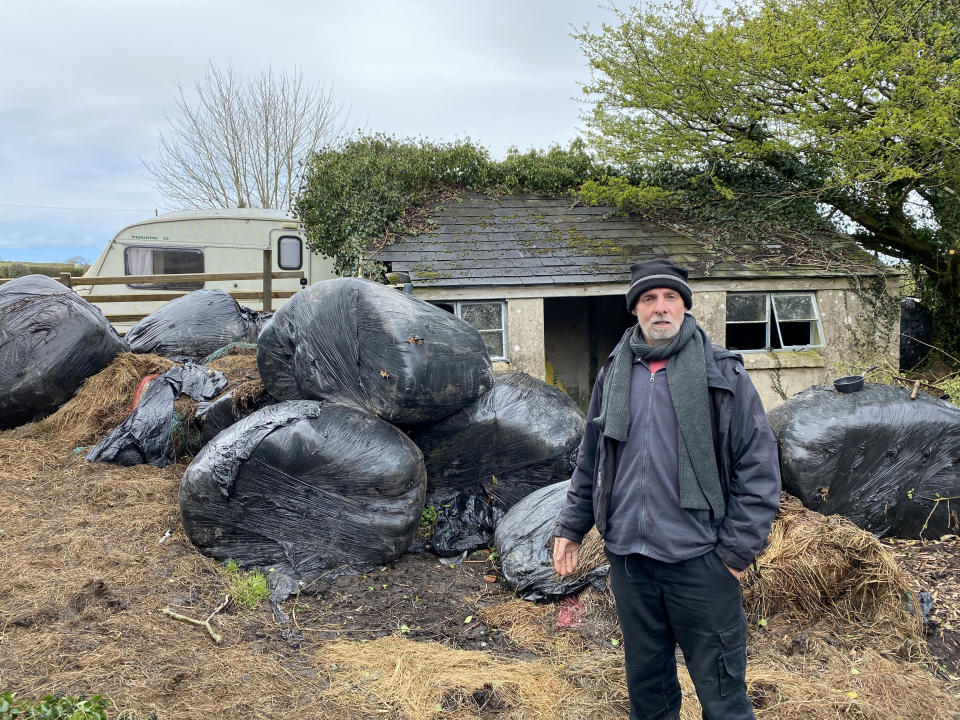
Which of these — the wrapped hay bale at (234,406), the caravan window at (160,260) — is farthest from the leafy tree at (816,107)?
the wrapped hay bale at (234,406)

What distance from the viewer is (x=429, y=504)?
478 centimetres

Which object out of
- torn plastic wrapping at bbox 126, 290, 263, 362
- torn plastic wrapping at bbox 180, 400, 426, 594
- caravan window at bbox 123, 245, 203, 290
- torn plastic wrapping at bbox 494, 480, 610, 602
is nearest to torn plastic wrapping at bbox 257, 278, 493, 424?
torn plastic wrapping at bbox 180, 400, 426, 594

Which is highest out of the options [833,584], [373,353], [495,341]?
[373,353]

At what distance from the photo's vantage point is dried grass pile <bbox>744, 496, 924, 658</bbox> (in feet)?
11.7

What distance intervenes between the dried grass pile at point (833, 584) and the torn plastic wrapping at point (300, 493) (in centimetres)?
212

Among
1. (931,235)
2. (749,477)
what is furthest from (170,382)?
(931,235)

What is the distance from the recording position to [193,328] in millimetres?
7113

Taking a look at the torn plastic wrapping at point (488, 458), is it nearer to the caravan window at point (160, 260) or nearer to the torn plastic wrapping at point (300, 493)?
the torn plastic wrapping at point (300, 493)

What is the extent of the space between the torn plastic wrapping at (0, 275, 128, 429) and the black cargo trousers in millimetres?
5541

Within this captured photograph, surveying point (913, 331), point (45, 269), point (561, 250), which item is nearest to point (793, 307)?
point (913, 331)

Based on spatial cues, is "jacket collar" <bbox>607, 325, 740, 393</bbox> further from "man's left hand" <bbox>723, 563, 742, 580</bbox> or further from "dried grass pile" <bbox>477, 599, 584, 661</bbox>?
"dried grass pile" <bbox>477, 599, 584, 661</bbox>

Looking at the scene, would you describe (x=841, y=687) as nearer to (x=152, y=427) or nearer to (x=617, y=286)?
(x=152, y=427)

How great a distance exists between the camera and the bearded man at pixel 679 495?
→ 210 cm

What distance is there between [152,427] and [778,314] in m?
8.65
